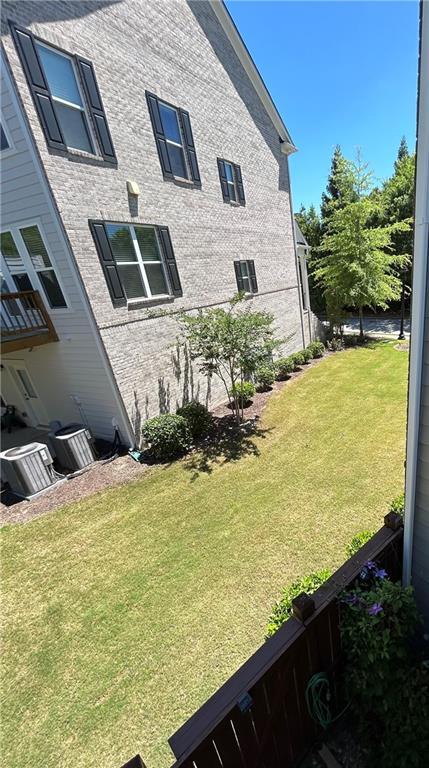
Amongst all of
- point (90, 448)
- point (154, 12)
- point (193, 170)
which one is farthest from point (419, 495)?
point (154, 12)

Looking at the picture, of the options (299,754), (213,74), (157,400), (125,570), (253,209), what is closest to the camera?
(299,754)

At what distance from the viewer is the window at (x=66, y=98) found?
6352 mm

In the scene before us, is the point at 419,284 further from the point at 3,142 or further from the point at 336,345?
the point at 336,345

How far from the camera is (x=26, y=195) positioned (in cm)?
679

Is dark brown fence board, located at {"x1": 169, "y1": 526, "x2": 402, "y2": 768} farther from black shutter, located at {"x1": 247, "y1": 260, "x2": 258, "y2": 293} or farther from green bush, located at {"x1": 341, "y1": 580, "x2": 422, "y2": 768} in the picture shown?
black shutter, located at {"x1": 247, "y1": 260, "x2": 258, "y2": 293}

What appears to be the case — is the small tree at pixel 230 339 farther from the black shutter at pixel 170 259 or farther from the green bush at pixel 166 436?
the green bush at pixel 166 436

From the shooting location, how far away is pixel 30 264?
25.2ft

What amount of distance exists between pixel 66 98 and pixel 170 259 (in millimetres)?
3874

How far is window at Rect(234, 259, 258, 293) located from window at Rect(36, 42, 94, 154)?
6.18m

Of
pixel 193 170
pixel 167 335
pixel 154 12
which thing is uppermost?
pixel 154 12

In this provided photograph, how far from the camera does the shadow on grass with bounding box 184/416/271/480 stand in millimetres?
7605

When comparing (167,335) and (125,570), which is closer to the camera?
(125,570)

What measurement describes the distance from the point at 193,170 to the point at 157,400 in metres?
7.10

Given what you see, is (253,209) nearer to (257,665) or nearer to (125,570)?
(125,570)
